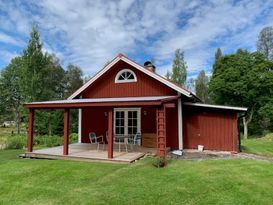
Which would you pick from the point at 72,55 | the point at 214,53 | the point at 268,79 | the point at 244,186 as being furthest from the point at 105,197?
the point at 214,53

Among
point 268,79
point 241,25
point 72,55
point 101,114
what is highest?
point 72,55

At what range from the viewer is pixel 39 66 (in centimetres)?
2231

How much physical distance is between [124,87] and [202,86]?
28777 millimetres

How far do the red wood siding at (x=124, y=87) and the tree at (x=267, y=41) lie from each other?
919 inches

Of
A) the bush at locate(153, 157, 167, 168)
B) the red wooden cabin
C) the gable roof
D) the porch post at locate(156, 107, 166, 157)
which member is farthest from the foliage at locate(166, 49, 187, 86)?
the bush at locate(153, 157, 167, 168)

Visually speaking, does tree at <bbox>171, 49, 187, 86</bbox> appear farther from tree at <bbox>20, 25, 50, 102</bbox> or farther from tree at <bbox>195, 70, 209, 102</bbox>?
tree at <bbox>20, 25, 50, 102</bbox>

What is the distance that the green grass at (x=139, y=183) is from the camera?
→ 486cm

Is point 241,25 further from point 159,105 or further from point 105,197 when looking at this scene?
point 105,197

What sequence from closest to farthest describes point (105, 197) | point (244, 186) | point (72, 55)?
point (105, 197) < point (244, 186) < point (72, 55)

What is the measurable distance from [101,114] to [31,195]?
24.0 ft

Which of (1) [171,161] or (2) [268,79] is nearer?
(1) [171,161]

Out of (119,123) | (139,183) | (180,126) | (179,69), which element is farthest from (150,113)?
(179,69)

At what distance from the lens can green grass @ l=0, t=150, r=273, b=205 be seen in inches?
191

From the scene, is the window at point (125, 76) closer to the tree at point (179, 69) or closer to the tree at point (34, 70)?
the tree at point (34, 70)
